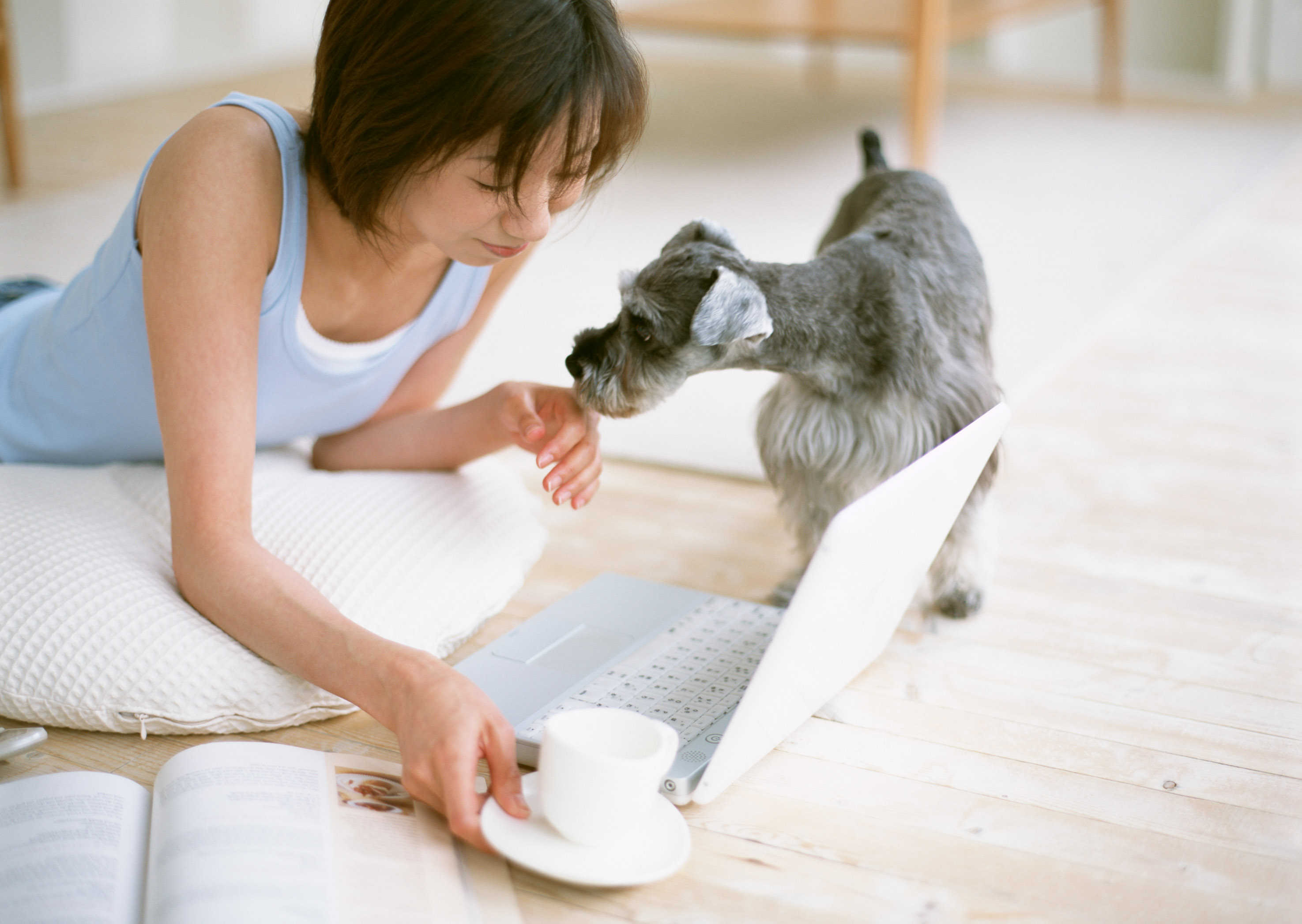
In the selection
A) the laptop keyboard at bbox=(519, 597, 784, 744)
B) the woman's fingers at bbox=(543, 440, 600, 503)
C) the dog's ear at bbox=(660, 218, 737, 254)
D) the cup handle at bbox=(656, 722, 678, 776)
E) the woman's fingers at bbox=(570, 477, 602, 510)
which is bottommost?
the laptop keyboard at bbox=(519, 597, 784, 744)

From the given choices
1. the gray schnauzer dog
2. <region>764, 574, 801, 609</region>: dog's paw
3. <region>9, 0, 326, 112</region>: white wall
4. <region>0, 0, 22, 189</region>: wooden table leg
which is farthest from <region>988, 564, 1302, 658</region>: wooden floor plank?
<region>9, 0, 326, 112</region>: white wall

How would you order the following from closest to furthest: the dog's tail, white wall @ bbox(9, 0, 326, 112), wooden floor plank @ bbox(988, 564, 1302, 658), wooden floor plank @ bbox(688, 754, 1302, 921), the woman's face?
wooden floor plank @ bbox(688, 754, 1302, 921), the woman's face, wooden floor plank @ bbox(988, 564, 1302, 658), the dog's tail, white wall @ bbox(9, 0, 326, 112)

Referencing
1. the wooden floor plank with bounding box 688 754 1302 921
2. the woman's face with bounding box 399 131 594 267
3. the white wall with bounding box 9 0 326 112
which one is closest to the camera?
the wooden floor plank with bounding box 688 754 1302 921

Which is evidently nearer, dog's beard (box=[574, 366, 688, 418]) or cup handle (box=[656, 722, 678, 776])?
cup handle (box=[656, 722, 678, 776])

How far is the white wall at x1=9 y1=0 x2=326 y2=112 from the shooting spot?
505 cm

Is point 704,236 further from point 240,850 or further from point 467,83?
point 240,850

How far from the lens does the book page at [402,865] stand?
101 cm

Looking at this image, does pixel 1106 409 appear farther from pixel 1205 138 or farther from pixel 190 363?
pixel 1205 138

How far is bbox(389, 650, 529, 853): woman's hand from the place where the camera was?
1044 mm

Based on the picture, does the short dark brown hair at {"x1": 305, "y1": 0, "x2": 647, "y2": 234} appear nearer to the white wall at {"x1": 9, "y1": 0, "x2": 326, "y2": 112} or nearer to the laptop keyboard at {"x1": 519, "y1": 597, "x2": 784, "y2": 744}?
the laptop keyboard at {"x1": 519, "y1": 597, "x2": 784, "y2": 744}

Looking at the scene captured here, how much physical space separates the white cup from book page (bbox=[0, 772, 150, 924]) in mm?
345

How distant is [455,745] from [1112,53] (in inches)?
204

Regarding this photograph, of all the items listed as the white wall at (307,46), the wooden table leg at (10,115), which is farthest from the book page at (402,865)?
the white wall at (307,46)

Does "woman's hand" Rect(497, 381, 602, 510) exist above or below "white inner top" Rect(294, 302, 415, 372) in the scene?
below
